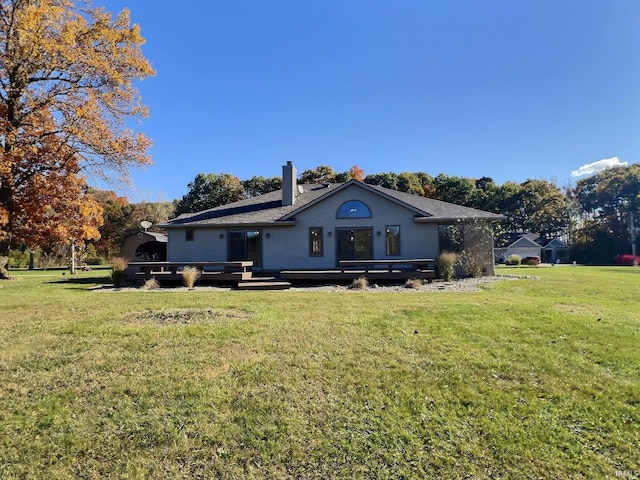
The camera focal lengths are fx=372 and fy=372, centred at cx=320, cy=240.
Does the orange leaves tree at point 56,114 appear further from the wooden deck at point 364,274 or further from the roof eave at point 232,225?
the wooden deck at point 364,274

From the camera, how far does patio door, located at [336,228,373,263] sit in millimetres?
16750

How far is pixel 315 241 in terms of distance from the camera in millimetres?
17031

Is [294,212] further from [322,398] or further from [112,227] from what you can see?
[112,227]

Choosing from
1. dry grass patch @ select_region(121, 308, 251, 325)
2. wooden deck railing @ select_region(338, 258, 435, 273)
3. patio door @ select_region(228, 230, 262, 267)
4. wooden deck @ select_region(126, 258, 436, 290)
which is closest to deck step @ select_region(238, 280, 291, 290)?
wooden deck @ select_region(126, 258, 436, 290)

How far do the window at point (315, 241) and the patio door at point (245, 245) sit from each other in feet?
7.89

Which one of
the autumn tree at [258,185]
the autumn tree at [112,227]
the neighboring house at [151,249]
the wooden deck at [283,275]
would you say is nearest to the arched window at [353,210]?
the wooden deck at [283,275]

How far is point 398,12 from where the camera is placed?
12.5m

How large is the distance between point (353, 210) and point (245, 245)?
5295 mm

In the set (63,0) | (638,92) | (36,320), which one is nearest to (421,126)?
(638,92)

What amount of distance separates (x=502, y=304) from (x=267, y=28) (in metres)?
12.7

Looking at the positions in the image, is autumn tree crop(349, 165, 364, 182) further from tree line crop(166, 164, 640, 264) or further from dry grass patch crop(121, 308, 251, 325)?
dry grass patch crop(121, 308, 251, 325)

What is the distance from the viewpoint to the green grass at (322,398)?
2.75 m

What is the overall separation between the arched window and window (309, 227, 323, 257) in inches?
46.0

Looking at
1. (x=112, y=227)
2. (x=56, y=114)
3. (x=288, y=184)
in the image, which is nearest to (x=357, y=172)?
(x=288, y=184)
